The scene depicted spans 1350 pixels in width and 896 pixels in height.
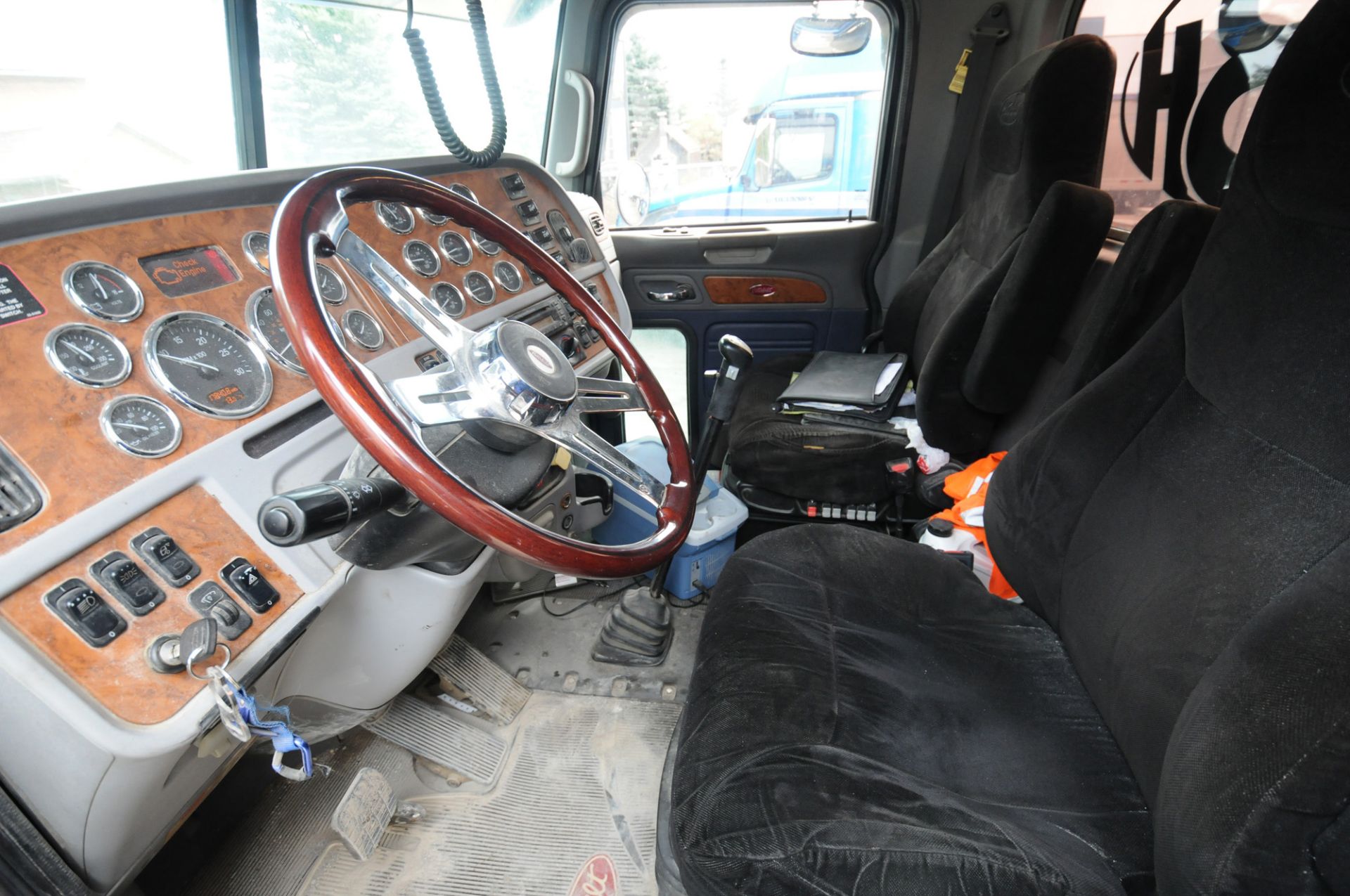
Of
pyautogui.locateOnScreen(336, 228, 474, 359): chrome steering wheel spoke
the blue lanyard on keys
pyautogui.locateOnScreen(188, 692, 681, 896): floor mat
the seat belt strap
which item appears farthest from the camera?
Answer: the seat belt strap

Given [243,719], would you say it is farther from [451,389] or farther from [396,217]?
[396,217]

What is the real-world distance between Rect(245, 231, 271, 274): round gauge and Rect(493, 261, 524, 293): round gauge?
1.45ft

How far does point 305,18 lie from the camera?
1.40 metres

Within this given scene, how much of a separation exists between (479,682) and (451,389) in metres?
0.95

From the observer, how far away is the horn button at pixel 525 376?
0.76 m

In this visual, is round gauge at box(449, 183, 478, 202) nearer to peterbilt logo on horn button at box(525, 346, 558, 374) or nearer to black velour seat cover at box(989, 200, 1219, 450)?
peterbilt logo on horn button at box(525, 346, 558, 374)

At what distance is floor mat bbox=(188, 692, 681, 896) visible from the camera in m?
1.18

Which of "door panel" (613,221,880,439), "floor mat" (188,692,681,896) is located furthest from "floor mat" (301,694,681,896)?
"door panel" (613,221,880,439)

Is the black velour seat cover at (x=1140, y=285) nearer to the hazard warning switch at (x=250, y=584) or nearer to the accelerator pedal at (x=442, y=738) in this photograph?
the hazard warning switch at (x=250, y=584)

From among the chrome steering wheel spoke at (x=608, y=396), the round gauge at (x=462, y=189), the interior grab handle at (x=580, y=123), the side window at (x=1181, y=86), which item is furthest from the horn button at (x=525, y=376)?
the interior grab handle at (x=580, y=123)

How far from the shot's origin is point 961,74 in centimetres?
208

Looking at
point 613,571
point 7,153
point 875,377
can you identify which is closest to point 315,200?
point 613,571

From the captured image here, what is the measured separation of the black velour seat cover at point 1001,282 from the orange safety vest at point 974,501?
5.3 inches

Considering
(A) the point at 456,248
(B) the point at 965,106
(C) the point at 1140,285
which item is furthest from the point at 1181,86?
(A) the point at 456,248
